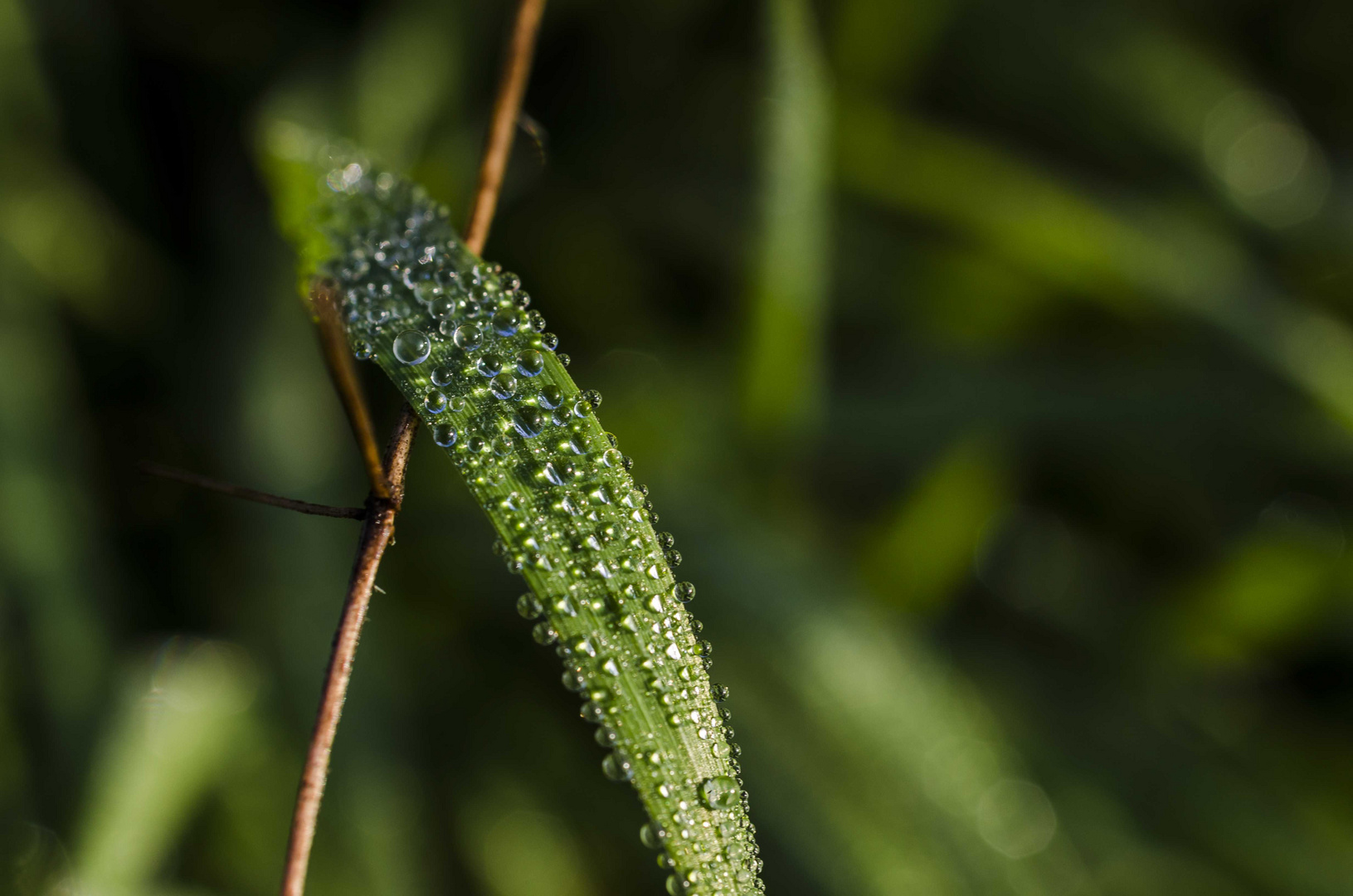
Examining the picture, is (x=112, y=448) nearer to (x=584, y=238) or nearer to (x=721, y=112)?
(x=584, y=238)

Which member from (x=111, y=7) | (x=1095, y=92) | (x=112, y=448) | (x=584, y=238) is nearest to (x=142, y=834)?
(x=112, y=448)

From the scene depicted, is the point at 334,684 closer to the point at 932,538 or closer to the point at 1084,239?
the point at 932,538

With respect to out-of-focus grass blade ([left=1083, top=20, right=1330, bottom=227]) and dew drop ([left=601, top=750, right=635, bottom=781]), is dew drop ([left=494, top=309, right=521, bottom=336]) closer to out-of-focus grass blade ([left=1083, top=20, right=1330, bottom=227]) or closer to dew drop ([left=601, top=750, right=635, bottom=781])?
dew drop ([left=601, top=750, right=635, bottom=781])

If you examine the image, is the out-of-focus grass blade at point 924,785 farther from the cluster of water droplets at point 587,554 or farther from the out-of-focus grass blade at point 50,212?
the out-of-focus grass blade at point 50,212

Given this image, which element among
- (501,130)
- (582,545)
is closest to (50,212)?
(501,130)

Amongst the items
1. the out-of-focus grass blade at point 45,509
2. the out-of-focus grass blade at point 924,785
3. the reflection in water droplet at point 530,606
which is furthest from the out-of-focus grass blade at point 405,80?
the reflection in water droplet at point 530,606

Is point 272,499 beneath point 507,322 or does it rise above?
beneath
